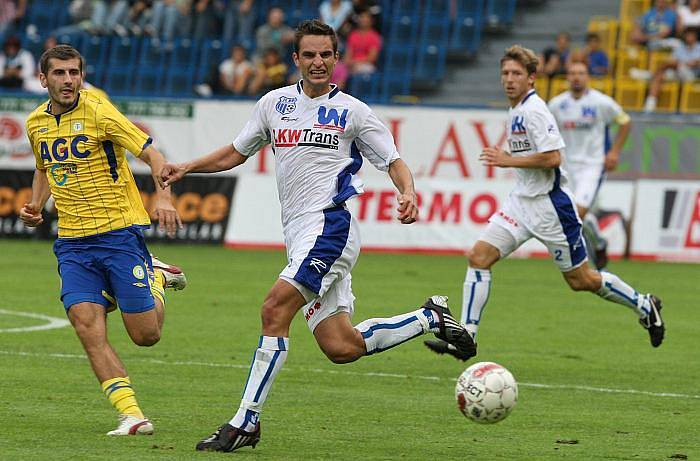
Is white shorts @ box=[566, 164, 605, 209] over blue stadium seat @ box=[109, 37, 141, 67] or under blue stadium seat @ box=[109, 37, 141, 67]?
under

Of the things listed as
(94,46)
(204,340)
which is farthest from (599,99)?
(94,46)

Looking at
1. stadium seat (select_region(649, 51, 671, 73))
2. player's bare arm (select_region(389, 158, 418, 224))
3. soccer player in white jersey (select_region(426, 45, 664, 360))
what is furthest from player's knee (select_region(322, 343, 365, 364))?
stadium seat (select_region(649, 51, 671, 73))

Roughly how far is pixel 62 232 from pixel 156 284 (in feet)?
2.54

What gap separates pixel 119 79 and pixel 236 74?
130 inches

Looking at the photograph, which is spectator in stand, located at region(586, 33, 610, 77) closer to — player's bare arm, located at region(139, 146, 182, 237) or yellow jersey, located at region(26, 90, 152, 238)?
yellow jersey, located at region(26, 90, 152, 238)

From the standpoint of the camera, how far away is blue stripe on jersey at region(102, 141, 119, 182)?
848cm

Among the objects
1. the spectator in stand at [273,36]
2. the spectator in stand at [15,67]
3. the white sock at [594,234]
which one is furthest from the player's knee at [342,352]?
the spectator in stand at [273,36]

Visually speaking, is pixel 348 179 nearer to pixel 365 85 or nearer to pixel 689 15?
pixel 689 15

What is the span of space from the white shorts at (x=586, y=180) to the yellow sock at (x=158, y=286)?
744 centimetres

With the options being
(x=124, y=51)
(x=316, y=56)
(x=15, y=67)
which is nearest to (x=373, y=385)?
(x=316, y=56)

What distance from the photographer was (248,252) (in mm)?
A: 20453

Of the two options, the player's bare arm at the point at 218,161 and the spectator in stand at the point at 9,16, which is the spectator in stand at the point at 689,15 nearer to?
the spectator in stand at the point at 9,16

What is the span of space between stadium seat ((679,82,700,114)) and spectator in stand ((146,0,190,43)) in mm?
9559

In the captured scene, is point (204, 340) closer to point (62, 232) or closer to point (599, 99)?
point (62, 232)
